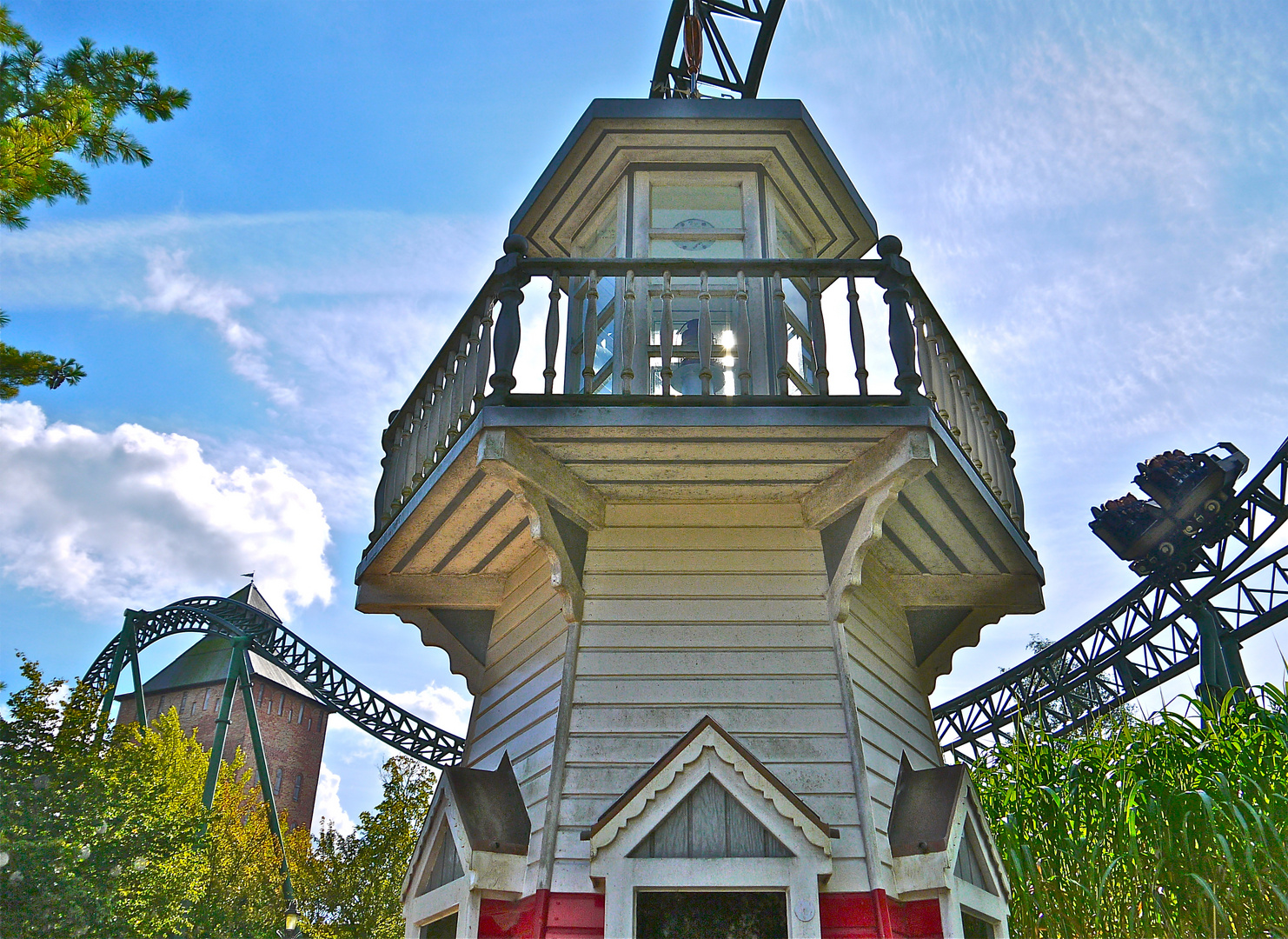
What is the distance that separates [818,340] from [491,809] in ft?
9.96

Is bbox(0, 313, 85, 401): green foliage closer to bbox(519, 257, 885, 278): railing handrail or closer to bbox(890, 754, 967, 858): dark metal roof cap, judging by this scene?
bbox(519, 257, 885, 278): railing handrail

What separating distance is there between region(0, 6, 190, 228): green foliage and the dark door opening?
21.8 ft

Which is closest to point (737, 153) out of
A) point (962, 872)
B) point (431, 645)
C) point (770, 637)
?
point (770, 637)

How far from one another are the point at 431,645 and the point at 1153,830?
4947 millimetres

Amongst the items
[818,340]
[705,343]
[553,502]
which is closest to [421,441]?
[553,502]

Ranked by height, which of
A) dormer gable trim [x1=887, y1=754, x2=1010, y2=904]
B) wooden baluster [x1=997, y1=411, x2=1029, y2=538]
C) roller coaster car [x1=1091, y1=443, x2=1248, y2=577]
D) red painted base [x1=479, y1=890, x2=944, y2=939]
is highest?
roller coaster car [x1=1091, y1=443, x2=1248, y2=577]

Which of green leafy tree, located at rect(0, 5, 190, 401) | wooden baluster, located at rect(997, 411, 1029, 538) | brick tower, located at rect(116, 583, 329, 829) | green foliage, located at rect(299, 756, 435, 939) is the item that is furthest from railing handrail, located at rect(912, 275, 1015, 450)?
brick tower, located at rect(116, 583, 329, 829)

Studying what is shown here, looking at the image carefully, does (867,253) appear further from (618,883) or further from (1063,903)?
(618,883)

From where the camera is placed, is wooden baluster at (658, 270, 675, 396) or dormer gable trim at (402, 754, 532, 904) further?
wooden baluster at (658, 270, 675, 396)

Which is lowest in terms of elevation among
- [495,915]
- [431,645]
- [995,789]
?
[495,915]

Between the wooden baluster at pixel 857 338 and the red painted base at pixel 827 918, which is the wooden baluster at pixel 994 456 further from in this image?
the red painted base at pixel 827 918

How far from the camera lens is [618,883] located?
4.07 metres

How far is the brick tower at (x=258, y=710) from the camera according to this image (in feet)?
172

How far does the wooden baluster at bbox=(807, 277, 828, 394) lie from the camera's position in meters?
4.74
